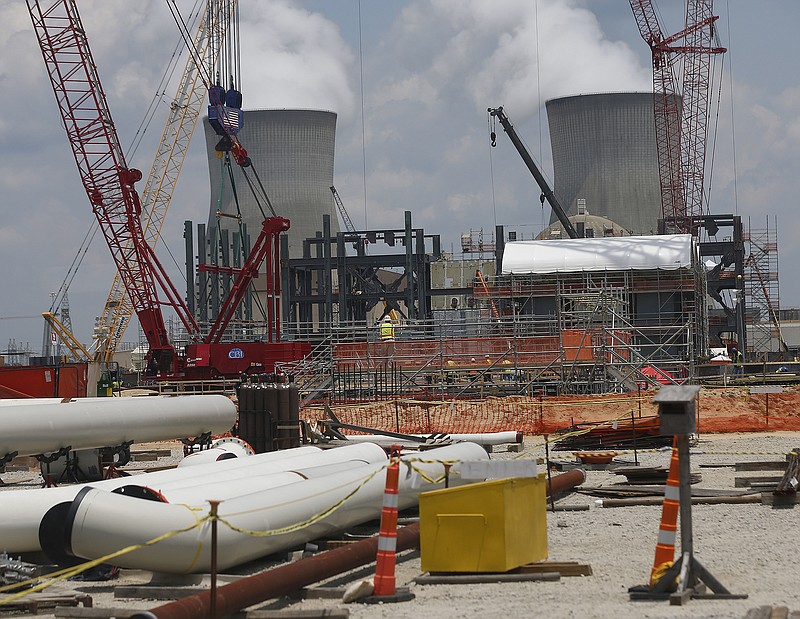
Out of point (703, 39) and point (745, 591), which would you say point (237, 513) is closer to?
point (745, 591)

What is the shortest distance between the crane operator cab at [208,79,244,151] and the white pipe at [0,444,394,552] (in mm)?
53676

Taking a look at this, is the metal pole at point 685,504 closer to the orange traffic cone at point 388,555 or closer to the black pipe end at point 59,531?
the orange traffic cone at point 388,555

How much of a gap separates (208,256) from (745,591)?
8210 centimetres

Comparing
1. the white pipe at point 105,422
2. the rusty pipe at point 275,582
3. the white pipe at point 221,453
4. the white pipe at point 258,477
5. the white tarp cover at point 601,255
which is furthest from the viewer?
the white tarp cover at point 601,255

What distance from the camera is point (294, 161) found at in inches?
3435

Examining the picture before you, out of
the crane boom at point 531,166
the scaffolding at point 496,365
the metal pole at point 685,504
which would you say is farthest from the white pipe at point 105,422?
the crane boom at point 531,166

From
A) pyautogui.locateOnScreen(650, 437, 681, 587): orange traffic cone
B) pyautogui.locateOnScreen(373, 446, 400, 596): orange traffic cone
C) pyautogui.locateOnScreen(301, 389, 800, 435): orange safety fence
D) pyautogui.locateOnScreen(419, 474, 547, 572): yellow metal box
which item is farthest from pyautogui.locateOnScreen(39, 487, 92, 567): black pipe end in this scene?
pyautogui.locateOnScreen(301, 389, 800, 435): orange safety fence

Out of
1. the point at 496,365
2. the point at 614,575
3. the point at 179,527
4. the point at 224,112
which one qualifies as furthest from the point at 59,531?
the point at 224,112

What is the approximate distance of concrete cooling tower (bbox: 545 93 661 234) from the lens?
89562 millimetres

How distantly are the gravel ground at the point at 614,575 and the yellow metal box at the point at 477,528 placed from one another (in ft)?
0.97

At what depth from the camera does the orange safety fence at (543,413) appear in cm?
2736

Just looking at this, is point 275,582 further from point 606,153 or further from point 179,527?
point 606,153

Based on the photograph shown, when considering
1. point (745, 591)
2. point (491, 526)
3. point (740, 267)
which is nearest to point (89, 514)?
point (491, 526)

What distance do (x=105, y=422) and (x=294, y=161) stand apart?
231 feet
